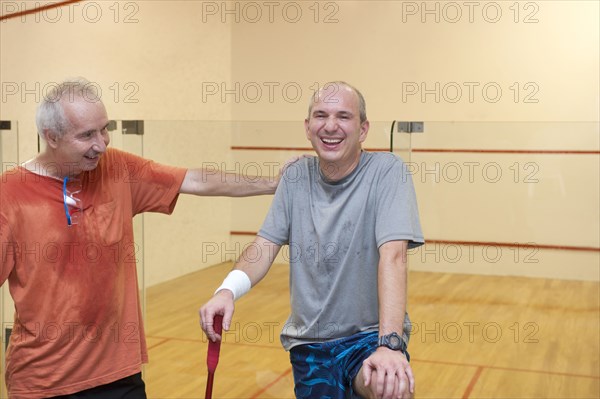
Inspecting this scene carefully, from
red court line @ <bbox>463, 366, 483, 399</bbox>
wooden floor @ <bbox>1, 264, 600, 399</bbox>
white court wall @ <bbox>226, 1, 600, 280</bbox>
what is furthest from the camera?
white court wall @ <bbox>226, 1, 600, 280</bbox>

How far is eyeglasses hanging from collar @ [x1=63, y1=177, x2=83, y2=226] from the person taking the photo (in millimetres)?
2051

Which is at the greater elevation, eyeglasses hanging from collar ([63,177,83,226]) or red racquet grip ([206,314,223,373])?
eyeglasses hanging from collar ([63,177,83,226])

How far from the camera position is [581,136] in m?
3.50

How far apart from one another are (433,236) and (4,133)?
78.2 inches

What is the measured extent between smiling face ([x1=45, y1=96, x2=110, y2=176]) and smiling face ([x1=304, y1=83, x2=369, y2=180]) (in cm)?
53

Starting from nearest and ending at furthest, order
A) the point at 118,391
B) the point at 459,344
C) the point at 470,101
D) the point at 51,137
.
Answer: the point at 51,137, the point at 118,391, the point at 459,344, the point at 470,101

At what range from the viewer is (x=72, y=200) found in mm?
2059

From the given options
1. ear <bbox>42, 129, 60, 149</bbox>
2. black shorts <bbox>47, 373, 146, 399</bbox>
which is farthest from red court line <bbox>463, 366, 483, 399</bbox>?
ear <bbox>42, 129, 60, 149</bbox>

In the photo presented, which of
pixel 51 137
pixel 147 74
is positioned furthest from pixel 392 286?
pixel 147 74

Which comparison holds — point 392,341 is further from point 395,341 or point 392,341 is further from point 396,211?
point 396,211

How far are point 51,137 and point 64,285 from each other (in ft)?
1.24

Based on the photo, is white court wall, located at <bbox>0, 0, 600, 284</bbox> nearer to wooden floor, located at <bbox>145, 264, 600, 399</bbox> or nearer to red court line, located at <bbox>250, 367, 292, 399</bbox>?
wooden floor, located at <bbox>145, 264, 600, 399</bbox>

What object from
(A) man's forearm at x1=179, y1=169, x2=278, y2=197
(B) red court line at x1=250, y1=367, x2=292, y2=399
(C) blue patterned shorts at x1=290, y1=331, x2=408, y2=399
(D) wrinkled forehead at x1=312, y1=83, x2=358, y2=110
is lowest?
(B) red court line at x1=250, y1=367, x2=292, y2=399

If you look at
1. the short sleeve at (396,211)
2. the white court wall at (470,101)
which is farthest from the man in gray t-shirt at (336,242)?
the white court wall at (470,101)
